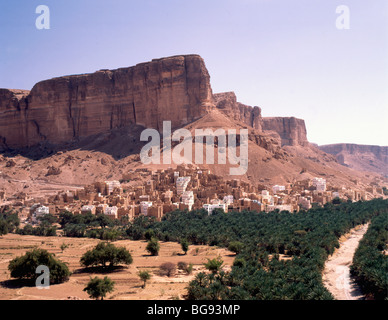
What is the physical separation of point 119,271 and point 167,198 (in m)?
27.1

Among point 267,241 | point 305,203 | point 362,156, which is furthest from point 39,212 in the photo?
point 362,156

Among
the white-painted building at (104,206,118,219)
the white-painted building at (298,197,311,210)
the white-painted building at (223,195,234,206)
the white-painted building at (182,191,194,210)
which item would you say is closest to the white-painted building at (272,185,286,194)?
the white-painted building at (298,197,311,210)

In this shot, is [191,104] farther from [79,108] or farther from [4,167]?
[4,167]

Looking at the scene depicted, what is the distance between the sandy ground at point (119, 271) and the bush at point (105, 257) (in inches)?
24.6

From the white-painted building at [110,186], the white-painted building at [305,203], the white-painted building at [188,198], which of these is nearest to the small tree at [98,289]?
the white-painted building at [188,198]

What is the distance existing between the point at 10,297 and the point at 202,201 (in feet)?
117

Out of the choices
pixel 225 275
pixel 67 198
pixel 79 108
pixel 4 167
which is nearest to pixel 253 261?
pixel 225 275

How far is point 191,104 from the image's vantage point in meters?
87.5

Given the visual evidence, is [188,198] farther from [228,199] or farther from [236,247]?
[236,247]

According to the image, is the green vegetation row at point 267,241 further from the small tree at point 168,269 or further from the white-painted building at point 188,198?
the small tree at point 168,269

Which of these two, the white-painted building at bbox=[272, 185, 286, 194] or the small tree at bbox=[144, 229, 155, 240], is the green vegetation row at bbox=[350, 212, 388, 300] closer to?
the small tree at bbox=[144, 229, 155, 240]

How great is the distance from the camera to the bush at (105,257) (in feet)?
81.4

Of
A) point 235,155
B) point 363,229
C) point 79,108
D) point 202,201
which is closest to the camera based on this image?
point 363,229

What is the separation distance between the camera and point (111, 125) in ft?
313
